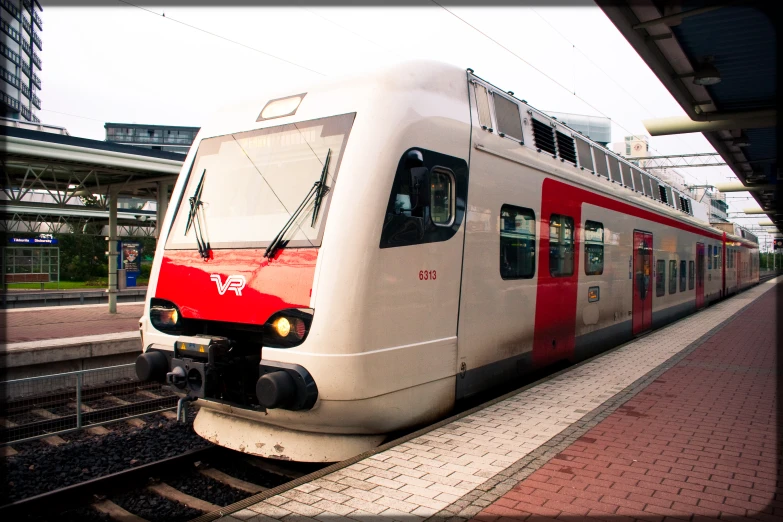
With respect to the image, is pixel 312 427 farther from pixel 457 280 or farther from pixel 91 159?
pixel 91 159

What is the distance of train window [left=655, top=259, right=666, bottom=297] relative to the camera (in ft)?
42.2

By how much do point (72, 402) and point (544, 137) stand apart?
7.51 m

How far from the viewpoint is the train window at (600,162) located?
379 inches

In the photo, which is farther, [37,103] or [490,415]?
[37,103]

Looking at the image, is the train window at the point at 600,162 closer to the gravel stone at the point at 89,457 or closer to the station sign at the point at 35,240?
the gravel stone at the point at 89,457

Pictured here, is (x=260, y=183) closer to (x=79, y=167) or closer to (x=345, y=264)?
(x=345, y=264)

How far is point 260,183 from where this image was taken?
212 inches

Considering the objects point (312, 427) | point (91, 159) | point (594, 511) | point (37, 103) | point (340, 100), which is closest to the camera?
point (594, 511)

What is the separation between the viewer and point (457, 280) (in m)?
5.61

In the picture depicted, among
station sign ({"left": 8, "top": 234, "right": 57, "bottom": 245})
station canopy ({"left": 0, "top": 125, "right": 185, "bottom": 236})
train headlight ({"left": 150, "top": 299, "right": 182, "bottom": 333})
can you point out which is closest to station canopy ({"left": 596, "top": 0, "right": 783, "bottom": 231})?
train headlight ({"left": 150, "top": 299, "right": 182, "bottom": 333})

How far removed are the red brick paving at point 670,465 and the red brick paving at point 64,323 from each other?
10.8 m

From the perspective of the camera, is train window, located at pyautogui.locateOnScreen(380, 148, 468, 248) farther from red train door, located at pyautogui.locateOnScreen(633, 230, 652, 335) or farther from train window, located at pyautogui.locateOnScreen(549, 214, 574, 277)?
red train door, located at pyautogui.locateOnScreen(633, 230, 652, 335)

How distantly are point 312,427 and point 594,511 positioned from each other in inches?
89.2

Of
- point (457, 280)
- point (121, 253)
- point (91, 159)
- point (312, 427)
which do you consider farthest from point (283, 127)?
point (121, 253)
